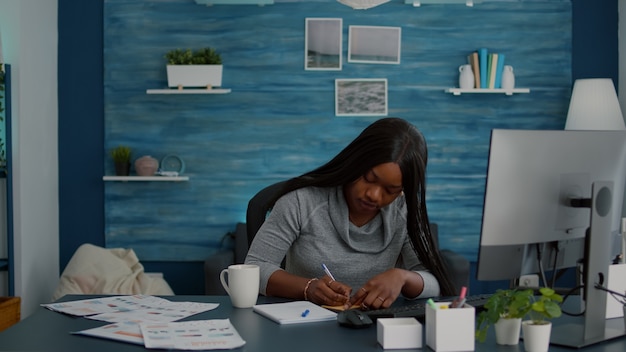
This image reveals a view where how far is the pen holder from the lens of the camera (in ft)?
5.26

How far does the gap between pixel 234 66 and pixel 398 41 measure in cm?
101

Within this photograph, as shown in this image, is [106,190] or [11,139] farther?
[106,190]

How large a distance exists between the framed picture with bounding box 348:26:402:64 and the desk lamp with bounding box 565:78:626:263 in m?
1.07

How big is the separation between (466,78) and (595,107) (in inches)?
29.5

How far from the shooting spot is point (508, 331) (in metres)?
1.68

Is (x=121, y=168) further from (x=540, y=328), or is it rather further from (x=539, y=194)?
(x=540, y=328)

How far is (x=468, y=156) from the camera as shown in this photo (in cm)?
483

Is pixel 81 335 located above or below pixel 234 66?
below

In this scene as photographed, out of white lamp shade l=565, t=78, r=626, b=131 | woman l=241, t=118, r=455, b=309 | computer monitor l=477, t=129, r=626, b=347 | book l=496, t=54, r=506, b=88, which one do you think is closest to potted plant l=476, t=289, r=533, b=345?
computer monitor l=477, t=129, r=626, b=347

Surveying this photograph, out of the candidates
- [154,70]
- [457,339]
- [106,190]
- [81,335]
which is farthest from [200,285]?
[457,339]

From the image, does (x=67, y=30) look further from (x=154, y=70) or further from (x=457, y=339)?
(x=457, y=339)

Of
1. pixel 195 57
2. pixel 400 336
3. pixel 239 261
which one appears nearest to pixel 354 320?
pixel 400 336

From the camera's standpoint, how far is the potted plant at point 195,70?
15.2 feet

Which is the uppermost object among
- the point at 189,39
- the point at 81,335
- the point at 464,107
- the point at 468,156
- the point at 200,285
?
the point at 189,39
